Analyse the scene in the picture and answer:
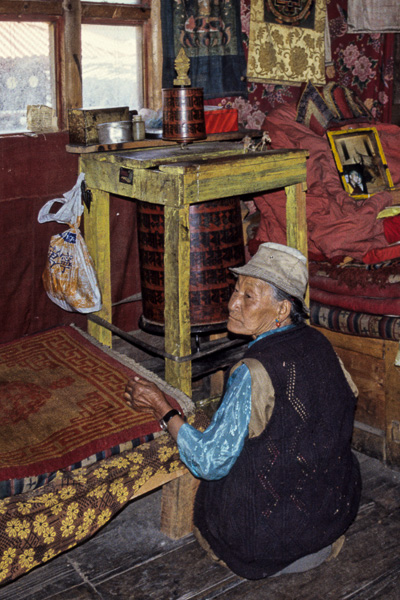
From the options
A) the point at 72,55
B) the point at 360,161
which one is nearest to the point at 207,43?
the point at 72,55

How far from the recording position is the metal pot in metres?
3.53

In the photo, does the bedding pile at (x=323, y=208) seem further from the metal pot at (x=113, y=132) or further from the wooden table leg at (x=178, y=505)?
the wooden table leg at (x=178, y=505)

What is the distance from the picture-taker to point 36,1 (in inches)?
145

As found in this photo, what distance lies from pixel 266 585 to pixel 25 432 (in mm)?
1090

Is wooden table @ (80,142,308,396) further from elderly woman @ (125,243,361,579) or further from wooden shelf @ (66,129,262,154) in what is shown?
elderly woman @ (125,243,361,579)

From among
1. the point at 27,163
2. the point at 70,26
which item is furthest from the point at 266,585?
the point at 70,26

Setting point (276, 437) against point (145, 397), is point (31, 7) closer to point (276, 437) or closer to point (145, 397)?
point (145, 397)

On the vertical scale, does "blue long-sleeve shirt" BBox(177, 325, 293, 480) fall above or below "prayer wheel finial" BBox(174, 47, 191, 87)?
below

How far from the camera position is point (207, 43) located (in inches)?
170

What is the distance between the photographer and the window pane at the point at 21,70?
3672mm

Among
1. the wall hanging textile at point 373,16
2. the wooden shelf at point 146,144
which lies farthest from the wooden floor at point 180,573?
the wall hanging textile at point 373,16

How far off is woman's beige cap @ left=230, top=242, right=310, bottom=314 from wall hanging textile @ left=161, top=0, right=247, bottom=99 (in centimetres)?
193

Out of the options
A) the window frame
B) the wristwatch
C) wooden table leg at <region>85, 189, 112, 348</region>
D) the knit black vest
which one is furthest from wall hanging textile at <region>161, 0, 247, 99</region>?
the knit black vest

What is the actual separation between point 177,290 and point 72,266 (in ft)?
2.22
